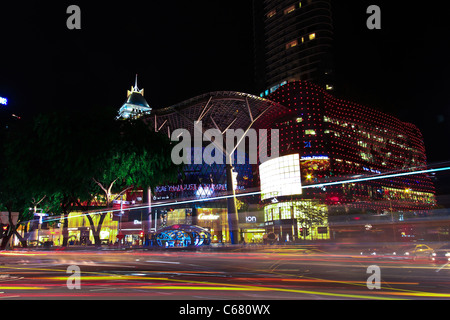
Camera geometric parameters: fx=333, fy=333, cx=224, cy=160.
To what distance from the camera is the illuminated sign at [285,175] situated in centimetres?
7019

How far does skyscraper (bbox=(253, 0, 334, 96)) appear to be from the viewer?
4906 inches

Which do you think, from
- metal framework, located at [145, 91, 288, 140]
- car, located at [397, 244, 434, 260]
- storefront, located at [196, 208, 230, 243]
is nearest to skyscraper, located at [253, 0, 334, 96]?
storefront, located at [196, 208, 230, 243]

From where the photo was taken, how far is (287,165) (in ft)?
237

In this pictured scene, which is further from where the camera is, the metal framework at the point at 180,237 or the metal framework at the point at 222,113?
the metal framework at the point at 222,113

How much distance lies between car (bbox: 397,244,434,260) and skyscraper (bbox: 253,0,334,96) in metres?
117

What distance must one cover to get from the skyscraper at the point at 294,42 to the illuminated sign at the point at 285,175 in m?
64.0

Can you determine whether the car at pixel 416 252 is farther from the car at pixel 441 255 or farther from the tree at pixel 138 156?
the tree at pixel 138 156

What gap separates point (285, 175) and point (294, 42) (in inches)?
3061

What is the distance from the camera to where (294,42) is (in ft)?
426

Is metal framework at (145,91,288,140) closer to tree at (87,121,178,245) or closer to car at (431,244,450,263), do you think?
tree at (87,121,178,245)

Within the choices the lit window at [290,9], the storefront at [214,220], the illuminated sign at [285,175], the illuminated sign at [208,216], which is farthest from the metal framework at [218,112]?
the lit window at [290,9]

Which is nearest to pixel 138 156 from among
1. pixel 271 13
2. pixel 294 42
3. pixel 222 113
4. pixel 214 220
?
pixel 222 113

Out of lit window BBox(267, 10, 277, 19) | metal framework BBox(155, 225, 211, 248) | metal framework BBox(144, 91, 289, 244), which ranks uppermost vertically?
lit window BBox(267, 10, 277, 19)

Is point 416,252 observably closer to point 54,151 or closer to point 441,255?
point 441,255
